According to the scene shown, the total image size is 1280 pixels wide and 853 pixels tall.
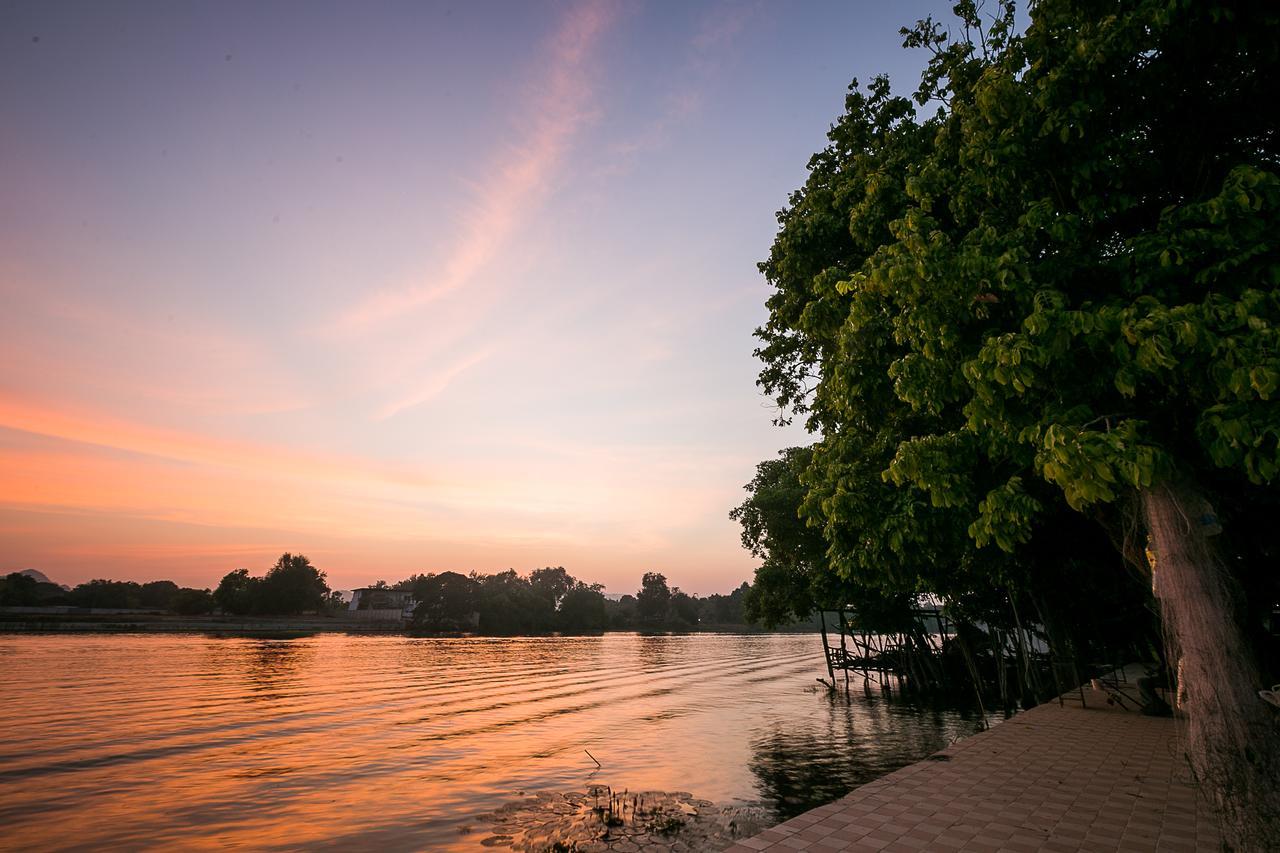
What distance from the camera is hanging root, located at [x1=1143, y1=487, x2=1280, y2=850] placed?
5496 mm

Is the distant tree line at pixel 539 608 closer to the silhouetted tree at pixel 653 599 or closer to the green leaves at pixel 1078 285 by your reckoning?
the silhouetted tree at pixel 653 599

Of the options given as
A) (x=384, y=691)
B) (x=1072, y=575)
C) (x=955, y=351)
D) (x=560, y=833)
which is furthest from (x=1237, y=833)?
(x=384, y=691)

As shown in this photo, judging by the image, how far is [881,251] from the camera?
7133mm

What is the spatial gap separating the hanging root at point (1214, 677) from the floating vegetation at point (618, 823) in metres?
5.87

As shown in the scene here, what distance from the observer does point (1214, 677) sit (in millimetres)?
5938

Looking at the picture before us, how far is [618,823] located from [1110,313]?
9693 millimetres

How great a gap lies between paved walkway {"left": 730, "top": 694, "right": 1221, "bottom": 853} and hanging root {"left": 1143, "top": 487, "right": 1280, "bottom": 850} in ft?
2.46

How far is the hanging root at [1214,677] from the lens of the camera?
216 inches

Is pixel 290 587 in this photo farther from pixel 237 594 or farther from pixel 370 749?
pixel 370 749

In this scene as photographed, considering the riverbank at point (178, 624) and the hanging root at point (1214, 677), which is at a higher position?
the hanging root at point (1214, 677)

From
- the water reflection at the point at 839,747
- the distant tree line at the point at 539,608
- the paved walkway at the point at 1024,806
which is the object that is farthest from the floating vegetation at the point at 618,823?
the distant tree line at the point at 539,608

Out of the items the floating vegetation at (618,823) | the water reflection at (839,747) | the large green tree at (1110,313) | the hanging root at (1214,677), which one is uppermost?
the large green tree at (1110,313)

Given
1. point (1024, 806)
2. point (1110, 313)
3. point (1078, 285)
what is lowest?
point (1024, 806)

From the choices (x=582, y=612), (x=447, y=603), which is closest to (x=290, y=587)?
(x=447, y=603)
